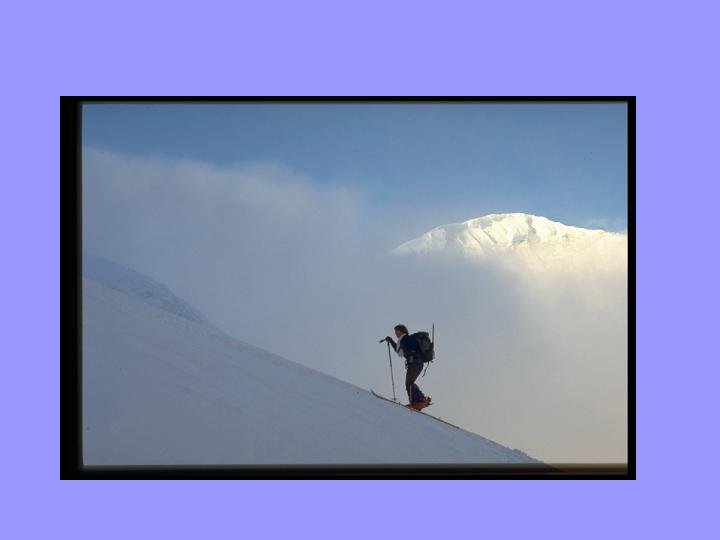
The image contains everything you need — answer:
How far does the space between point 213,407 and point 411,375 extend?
2.08 metres

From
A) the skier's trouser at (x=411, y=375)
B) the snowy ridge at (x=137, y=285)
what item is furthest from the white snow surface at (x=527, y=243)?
the snowy ridge at (x=137, y=285)

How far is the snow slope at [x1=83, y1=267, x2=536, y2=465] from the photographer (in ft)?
23.5

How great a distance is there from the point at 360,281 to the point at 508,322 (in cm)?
163

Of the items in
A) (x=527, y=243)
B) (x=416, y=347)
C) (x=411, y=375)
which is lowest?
(x=411, y=375)

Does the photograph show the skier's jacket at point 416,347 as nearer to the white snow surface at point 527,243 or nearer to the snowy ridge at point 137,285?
the white snow surface at point 527,243

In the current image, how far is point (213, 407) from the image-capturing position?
7168mm

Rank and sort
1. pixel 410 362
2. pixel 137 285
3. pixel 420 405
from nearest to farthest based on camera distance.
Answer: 1. pixel 410 362
2. pixel 137 285
3. pixel 420 405

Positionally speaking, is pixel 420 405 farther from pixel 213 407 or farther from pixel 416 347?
pixel 213 407

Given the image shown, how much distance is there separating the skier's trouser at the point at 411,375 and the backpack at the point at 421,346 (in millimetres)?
103

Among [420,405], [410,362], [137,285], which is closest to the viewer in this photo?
[410,362]

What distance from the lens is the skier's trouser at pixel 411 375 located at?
7605 millimetres

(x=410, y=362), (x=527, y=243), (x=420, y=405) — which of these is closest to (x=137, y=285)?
(x=410, y=362)

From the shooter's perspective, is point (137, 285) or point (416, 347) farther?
point (137, 285)

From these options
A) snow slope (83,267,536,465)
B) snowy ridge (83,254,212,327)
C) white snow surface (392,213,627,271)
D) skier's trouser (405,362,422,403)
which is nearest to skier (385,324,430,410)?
skier's trouser (405,362,422,403)
